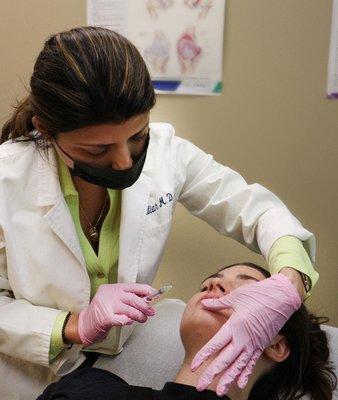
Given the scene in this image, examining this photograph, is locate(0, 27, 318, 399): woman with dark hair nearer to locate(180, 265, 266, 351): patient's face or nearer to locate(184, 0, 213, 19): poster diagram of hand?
locate(180, 265, 266, 351): patient's face

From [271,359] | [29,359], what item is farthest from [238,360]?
[29,359]

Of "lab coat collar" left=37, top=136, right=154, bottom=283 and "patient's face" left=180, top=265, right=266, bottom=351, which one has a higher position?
"lab coat collar" left=37, top=136, right=154, bottom=283

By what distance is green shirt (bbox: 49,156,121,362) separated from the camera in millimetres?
1226

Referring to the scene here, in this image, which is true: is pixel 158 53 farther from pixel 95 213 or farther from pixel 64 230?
pixel 64 230

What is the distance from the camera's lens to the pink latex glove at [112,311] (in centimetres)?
108

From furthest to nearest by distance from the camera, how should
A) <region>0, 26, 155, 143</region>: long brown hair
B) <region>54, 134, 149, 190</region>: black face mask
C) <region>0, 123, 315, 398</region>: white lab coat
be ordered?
<region>0, 123, 315, 398</region>: white lab coat → <region>54, 134, 149, 190</region>: black face mask → <region>0, 26, 155, 143</region>: long brown hair

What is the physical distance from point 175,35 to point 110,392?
1212mm

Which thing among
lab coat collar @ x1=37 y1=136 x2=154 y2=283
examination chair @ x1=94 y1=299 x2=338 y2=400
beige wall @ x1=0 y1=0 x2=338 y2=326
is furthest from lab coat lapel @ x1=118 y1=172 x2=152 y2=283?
beige wall @ x1=0 y1=0 x2=338 y2=326

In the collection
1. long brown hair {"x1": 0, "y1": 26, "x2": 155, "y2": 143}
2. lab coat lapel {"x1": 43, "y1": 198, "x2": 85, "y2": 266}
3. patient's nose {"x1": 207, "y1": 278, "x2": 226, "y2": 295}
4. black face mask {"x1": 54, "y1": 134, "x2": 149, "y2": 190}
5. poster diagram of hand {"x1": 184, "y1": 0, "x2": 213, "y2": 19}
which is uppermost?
poster diagram of hand {"x1": 184, "y1": 0, "x2": 213, "y2": 19}

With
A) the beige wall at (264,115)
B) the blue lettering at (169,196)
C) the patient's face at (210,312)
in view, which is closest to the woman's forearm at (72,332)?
the patient's face at (210,312)

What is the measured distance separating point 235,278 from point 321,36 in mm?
882

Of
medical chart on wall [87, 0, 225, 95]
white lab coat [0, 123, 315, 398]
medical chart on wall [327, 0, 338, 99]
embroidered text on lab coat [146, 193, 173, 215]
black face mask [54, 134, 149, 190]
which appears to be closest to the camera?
black face mask [54, 134, 149, 190]

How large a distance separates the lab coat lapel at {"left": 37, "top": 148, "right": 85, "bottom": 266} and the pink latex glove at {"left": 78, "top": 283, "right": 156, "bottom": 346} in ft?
0.43

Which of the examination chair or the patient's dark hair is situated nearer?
the patient's dark hair
